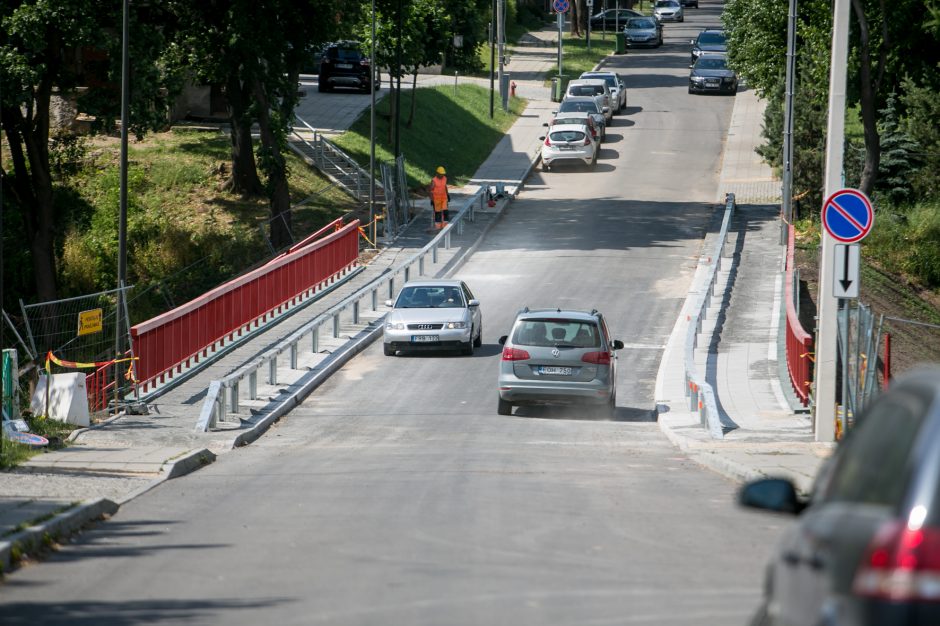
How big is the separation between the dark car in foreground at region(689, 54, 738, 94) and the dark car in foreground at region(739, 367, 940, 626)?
66.2 meters

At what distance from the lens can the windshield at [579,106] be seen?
57562mm

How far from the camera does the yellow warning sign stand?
64.7 feet

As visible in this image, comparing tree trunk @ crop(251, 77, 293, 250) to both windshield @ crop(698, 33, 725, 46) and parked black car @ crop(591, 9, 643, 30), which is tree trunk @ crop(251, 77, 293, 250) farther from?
parked black car @ crop(591, 9, 643, 30)

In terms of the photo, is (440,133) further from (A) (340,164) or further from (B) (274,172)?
(B) (274,172)

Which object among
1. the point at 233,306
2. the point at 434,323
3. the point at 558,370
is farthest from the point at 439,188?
the point at 558,370

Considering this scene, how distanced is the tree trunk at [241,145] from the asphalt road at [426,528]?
18144mm

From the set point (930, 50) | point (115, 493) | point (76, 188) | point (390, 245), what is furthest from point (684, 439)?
point (76, 188)

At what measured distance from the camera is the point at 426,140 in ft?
179

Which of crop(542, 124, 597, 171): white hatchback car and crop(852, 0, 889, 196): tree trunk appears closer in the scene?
crop(852, 0, 889, 196): tree trunk

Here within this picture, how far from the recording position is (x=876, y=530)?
3988 millimetres

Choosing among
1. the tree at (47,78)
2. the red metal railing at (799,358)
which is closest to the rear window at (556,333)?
the red metal railing at (799,358)

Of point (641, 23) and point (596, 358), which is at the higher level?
point (641, 23)

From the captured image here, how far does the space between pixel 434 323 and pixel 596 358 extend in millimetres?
6561

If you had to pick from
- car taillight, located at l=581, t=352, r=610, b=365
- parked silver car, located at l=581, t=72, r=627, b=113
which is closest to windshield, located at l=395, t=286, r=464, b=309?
car taillight, located at l=581, t=352, r=610, b=365
